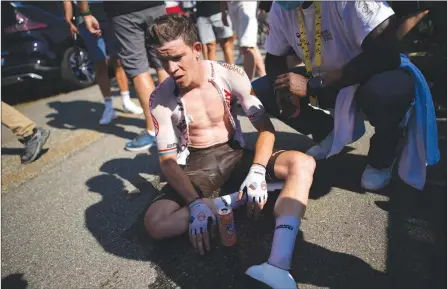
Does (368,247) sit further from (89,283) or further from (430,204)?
(89,283)

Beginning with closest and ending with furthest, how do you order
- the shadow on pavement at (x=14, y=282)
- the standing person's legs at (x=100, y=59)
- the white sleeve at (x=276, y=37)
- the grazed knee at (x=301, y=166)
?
the grazed knee at (x=301, y=166) → the shadow on pavement at (x=14, y=282) → the white sleeve at (x=276, y=37) → the standing person's legs at (x=100, y=59)

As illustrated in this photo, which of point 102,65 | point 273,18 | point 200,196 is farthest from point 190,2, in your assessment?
point 200,196

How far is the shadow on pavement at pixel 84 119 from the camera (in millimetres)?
4171

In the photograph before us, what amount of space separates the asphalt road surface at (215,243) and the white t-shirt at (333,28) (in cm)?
85

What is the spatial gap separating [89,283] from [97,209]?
79 centimetres

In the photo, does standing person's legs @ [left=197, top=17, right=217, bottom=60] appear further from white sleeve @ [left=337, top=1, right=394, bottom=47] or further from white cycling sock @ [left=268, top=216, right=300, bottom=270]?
white cycling sock @ [left=268, top=216, right=300, bottom=270]

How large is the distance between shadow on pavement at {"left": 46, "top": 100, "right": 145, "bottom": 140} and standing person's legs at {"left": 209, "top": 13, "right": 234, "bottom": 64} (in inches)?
59.2

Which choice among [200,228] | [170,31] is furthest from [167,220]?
[170,31]

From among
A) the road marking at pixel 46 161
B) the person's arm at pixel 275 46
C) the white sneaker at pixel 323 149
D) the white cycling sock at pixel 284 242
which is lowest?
the road marking at pixel 46 161

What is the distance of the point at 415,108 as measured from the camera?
1.94 m

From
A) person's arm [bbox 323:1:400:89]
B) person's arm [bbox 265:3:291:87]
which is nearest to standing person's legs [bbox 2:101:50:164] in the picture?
person's arm [bbox 265:3:291:87]

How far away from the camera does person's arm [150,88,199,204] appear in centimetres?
201

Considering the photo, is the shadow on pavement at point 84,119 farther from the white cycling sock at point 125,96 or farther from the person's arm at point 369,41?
the person's arm at point 369,41

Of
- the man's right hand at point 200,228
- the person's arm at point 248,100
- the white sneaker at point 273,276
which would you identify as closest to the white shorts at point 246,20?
the person's arm at point 248,100
